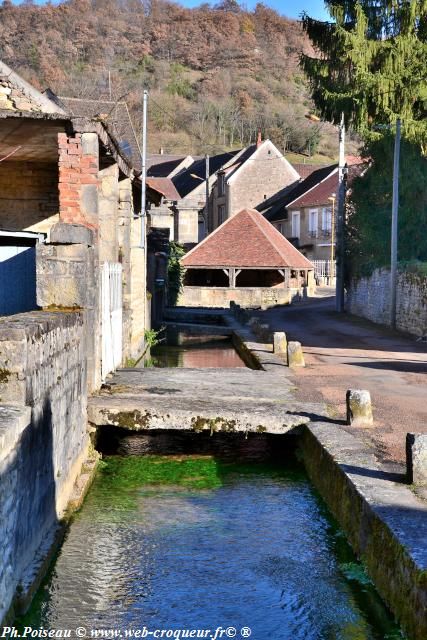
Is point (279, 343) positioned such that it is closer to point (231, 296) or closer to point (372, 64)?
point (372, 64)

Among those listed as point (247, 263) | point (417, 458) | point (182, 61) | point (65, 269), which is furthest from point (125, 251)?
point (182, 61)

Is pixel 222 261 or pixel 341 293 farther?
pixel 222 261

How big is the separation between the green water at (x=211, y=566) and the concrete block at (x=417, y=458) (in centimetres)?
85

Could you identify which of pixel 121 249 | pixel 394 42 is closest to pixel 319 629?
pixel 121 249

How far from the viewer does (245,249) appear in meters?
42.2

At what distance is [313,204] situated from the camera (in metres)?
57.2

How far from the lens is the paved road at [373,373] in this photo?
9.26 meters

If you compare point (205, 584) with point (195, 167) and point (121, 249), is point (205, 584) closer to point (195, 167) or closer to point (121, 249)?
point (121, 249)

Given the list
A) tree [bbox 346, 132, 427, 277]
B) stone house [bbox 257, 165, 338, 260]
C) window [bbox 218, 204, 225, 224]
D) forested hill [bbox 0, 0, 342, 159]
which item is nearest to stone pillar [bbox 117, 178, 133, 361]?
tree [bbox 346, 132, 427, 277]

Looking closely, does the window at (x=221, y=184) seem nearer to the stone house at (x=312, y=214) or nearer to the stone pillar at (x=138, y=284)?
the stone house at (x=312, y=214)

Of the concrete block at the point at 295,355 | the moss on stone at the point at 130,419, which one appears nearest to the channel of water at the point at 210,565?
the moss on stone at the point at 130,419

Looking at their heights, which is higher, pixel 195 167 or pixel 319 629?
pixel 195 167

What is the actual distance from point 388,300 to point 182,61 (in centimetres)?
9463

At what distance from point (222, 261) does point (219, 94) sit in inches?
2792
